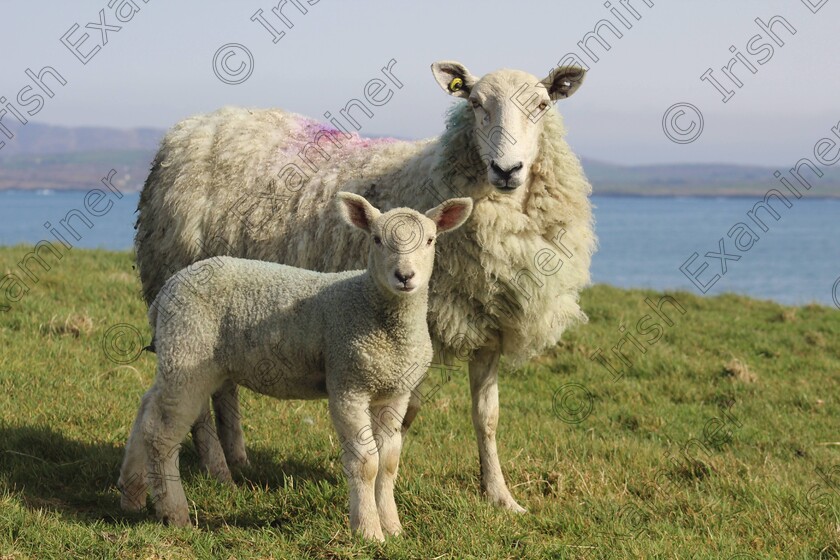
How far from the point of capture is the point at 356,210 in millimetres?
4043

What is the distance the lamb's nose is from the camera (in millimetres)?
3699

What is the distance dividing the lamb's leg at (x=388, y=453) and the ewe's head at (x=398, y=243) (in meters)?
0.63

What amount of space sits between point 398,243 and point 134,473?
6.56ft

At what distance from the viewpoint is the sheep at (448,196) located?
5070mm

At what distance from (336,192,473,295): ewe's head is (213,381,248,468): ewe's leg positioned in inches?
83.4

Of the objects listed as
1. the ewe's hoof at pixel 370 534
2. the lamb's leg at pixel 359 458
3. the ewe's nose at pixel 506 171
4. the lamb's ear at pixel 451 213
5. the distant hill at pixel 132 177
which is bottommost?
the distant hill at pixel 132 177

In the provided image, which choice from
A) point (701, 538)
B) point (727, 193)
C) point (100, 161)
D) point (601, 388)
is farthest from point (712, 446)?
point (727, 193)

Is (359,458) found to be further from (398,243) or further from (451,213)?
(451,213)

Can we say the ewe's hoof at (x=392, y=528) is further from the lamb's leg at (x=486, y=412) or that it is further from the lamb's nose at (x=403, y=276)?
the lamb's nose at (x=403, y=276)

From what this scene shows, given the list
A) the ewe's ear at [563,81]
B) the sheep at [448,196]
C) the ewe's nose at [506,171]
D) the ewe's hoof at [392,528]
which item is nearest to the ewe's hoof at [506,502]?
the sheep at [448,196]

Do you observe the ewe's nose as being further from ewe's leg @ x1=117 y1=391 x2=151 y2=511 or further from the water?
the water

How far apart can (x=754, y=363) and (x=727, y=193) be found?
484 ft

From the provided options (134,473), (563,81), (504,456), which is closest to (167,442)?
(134,473)

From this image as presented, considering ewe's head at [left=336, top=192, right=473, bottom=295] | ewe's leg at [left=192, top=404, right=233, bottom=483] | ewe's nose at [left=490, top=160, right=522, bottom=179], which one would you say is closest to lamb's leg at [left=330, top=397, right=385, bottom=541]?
ewe's head at [left=336, top=192, right=473, bottom=295]
